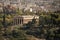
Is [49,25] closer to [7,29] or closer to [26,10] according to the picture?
[26,10]

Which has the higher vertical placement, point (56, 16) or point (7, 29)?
point (56, 16)

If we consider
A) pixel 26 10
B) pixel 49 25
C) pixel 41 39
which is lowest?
pixel 41 39

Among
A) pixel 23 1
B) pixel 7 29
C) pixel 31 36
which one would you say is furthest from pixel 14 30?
pixel 23 1

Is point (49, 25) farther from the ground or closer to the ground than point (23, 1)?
closer to the ground

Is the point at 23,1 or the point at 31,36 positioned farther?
the point at 23,1

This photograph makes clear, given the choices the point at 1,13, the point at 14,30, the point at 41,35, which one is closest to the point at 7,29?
the point at 14,30

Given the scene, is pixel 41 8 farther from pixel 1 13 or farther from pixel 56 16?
pixel 1 13

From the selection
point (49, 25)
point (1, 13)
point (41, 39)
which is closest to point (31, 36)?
point (41, 39)

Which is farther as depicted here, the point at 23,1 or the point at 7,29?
the point at 23,1
